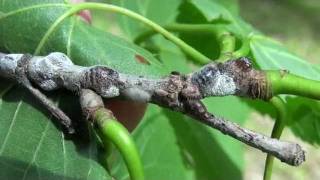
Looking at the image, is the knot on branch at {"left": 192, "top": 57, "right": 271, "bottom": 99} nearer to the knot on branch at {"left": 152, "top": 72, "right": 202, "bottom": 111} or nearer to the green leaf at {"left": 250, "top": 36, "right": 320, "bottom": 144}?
the knot on branch at {"left": 152, "top": 72, "right": 202, "bottom": 111}

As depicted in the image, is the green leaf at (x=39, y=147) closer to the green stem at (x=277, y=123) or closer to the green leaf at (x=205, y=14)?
the green stem at (x=277, y=123)

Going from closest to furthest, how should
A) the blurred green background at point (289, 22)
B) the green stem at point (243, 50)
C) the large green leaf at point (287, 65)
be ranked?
the green stem at point (243, 50), the large green leaf at point (287, 65), the blurred green background at point (289, 22)

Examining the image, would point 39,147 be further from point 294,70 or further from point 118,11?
point 294,70

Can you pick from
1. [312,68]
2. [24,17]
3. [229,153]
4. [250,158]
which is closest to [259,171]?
[250,158]

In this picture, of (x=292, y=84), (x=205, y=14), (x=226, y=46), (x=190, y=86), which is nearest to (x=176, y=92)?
(x=190, y=86)

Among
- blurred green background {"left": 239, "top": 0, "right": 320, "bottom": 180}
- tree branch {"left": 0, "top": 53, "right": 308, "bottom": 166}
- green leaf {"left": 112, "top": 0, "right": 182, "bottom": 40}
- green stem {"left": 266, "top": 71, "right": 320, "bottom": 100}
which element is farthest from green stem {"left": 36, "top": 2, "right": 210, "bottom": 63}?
blurred green background {"left": 239, "top": 0, "right": 320, "bottom": 180}

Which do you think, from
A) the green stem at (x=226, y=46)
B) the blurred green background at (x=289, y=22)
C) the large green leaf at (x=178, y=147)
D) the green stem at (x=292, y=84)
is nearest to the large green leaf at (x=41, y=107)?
the green stem at (x=226, y=46)

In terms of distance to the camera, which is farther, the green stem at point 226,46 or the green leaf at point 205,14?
the green leaf at point 205,14

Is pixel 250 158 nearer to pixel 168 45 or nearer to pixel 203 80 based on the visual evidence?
pixel 168 45
